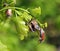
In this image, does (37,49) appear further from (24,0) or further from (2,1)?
(2,1)

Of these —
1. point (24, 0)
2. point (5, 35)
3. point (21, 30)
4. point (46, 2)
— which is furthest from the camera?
point (24, 0)

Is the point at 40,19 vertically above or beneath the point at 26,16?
beneath

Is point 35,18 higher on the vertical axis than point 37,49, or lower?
higher

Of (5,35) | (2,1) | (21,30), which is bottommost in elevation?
(5,35)

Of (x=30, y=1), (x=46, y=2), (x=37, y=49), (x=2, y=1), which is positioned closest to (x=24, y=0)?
(x=30, y=1)

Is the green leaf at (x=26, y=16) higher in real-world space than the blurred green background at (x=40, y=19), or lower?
higher

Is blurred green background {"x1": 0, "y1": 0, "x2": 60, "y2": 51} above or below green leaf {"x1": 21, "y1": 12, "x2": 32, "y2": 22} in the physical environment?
below

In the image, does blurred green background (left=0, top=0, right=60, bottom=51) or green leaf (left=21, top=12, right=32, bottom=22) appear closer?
green leaf (left=21, top=12, right=32, bottom=22)

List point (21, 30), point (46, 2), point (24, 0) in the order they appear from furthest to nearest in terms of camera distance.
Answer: point (24, 0) < point (46, 2) < point (21, 30)

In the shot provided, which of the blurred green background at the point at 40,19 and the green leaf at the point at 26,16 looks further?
the blurred green background at the point at 40,19

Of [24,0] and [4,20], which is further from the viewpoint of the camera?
[24,0]

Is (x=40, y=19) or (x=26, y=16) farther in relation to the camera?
(x=40, y=19)
